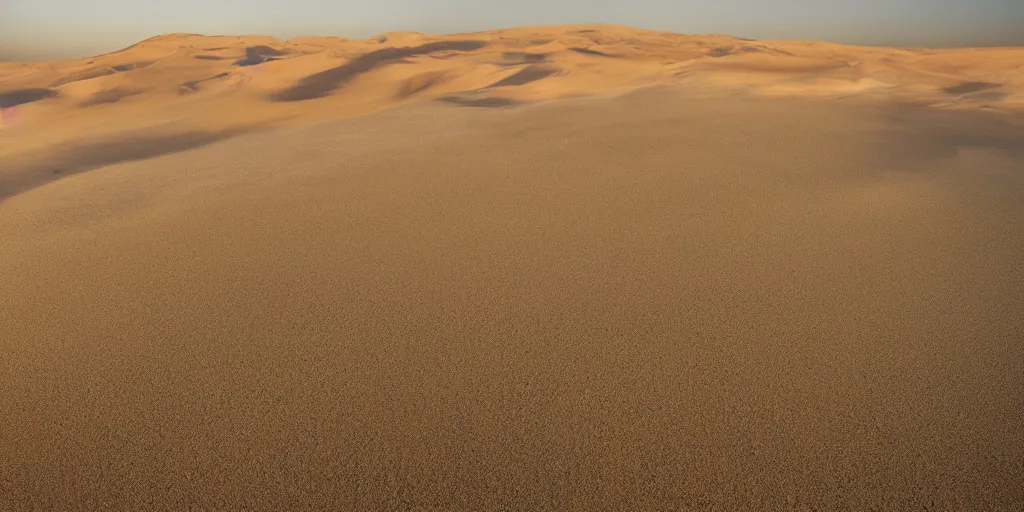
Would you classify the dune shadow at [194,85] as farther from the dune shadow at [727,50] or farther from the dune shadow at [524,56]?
the dune shadow at [727,50]

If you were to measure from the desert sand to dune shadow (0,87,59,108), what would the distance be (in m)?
10.8

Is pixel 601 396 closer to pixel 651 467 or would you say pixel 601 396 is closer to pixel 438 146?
pixel 651 467

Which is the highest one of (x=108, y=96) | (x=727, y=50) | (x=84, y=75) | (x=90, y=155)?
(x=727, y=50)

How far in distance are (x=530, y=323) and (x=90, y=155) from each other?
7.36 metres

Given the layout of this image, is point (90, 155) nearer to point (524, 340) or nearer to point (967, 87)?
point (524, 340)

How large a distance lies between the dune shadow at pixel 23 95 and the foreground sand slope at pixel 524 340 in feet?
40.2

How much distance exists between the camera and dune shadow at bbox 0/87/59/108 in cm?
1461

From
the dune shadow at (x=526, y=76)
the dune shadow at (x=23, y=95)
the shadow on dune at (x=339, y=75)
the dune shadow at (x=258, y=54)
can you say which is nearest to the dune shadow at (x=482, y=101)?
the dune shadow at (x=526, y=76)

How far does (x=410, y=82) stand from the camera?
45.1 ft

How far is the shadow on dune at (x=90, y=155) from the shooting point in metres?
6.39

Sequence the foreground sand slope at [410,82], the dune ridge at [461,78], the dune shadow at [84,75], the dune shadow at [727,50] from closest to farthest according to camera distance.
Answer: the foreground sand slope at [410,82] → the dune ridge at [461,78] → the dune shadow at [84,75] → the dune shadow at [727,50]

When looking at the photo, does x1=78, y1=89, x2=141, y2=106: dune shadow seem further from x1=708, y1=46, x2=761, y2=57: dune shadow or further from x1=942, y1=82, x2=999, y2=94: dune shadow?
x1=942, y1=82, x2=999, y2=94: dune shadow

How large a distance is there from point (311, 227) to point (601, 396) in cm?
245

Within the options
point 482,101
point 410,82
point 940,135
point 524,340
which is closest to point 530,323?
point 524,340
